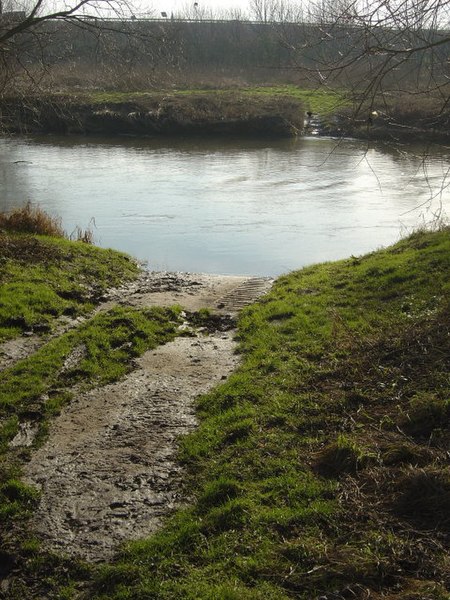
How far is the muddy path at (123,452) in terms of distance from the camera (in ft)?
16.8

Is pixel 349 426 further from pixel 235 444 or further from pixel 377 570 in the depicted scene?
pixel 377 570

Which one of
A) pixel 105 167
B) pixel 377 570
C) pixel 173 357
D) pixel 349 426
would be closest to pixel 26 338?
pixel 173 357

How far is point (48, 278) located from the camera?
11.3 metres

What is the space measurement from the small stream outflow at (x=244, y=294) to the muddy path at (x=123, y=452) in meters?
1.36

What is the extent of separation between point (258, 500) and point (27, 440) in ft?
7.96

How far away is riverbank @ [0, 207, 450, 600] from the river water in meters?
4.18

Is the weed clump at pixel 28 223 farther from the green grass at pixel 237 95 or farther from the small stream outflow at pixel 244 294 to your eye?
the green grass at pixel 237 95

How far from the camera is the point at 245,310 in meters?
10.4

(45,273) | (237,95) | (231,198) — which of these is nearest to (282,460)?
(45,273)

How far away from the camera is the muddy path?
513cm

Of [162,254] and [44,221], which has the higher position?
[44,221]

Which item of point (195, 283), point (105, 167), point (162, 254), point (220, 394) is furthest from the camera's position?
point (105, 167)

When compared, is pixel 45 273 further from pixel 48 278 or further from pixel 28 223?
pixel 28 223

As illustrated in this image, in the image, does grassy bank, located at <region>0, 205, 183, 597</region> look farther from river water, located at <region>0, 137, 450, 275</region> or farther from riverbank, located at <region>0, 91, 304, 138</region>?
riverbank, located at <region>0, 91, 304, 138</region>
